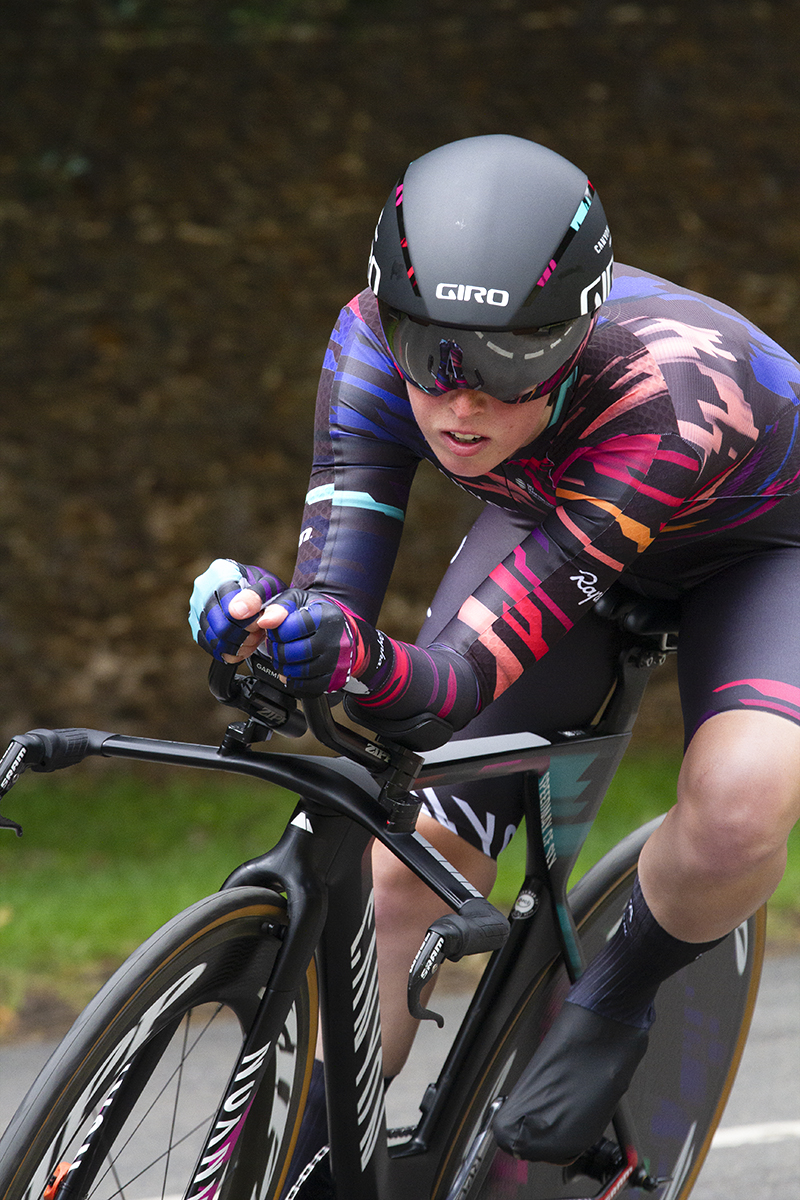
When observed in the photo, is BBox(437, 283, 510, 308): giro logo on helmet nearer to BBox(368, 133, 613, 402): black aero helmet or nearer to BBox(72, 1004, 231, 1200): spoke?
BBox(368, 133, 613, 402): black aero helmet

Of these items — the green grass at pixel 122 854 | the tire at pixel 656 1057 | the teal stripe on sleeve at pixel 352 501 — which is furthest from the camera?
the green grass at pixel 122 854

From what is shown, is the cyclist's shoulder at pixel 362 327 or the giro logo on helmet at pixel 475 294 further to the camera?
the cyclist's shoulder at pixel 362 327

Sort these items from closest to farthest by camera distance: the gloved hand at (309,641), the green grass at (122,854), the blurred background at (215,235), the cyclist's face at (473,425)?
the gloved hand at (309,641) → the cyclist's face at (473,425) → the green grass at (122,854) → the blurred background at (215,235)

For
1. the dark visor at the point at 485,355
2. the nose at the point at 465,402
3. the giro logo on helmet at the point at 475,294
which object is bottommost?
the nose at the point at 465,402

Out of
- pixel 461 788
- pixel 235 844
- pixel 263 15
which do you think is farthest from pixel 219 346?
pixel 461 788

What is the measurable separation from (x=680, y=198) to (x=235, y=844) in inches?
165

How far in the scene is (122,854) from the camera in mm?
5996

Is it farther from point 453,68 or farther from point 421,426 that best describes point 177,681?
point 421,426

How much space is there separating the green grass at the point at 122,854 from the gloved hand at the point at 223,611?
2970 mm

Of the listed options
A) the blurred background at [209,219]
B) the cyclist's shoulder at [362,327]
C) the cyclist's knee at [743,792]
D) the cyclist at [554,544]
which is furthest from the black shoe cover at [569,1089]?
the blurred background at [209,219]

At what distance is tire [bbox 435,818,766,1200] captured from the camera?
237 centimetres

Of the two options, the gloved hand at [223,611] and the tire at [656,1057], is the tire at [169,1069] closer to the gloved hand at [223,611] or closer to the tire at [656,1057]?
the gloved hand at [223,611]

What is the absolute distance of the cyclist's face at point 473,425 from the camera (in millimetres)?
1849

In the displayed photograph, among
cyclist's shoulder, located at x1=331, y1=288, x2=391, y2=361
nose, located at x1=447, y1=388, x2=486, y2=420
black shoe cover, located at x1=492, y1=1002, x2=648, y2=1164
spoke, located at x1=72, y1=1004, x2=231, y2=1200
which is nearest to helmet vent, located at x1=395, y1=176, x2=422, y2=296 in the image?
nose, located at x1=447, y1=388, x2=486, y2=420
